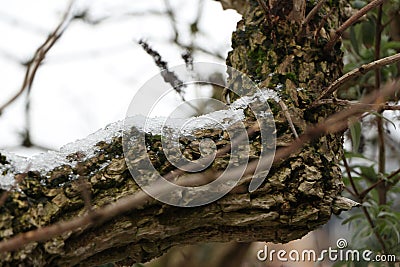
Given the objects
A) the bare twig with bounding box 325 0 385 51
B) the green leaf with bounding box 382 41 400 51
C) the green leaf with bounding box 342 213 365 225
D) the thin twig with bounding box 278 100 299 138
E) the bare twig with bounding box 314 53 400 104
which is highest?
the green leaf with bounding box 382 41 400 51

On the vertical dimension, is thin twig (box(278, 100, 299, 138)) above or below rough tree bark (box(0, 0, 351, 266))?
above

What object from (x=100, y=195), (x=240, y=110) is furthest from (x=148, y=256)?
(x=240, y=110)

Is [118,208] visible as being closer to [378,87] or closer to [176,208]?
[176,208]

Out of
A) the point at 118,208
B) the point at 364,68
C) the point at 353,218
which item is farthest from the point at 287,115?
the point at 353,218

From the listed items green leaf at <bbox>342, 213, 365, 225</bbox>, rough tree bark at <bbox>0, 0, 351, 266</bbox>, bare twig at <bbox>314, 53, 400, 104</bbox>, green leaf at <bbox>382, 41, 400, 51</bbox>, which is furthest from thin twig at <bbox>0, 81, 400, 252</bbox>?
green leaf at <bbox>382, 41, 400, 51</bbox>

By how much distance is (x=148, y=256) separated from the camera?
0.72m

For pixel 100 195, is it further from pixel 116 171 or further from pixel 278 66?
pixel 278 66

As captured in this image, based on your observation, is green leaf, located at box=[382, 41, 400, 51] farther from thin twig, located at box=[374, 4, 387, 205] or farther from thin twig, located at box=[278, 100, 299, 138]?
thin twig, located at box=[278, 100, 299, 138]

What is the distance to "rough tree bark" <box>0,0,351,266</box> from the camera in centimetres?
62

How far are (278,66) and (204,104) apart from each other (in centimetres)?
73

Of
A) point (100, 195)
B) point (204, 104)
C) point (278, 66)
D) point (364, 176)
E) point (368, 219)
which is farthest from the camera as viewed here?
point (204, 104)

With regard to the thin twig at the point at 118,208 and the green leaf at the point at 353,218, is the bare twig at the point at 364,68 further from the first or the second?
the green leaf at the point at 353,218

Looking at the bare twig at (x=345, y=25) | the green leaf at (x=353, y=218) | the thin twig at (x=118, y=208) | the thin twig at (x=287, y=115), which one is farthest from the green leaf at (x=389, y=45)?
the thin twig at (x=118, y=208)

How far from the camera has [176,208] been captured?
66 cm
